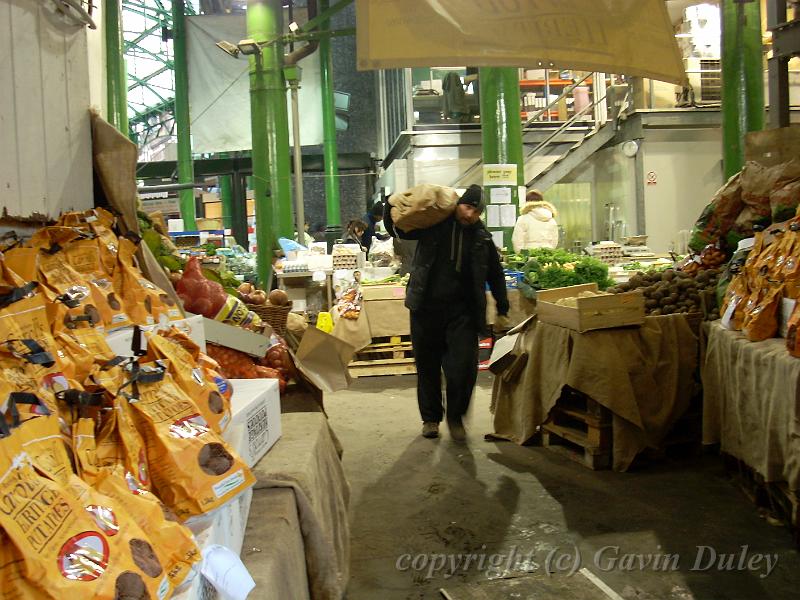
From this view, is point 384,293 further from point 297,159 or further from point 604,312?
point 297,159

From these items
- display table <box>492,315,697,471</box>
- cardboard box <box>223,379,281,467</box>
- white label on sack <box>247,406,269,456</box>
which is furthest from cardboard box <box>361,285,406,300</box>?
white label on sack <box>247,406,269,456</box>

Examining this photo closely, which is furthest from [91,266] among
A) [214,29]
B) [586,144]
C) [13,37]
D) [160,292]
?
[214,29]

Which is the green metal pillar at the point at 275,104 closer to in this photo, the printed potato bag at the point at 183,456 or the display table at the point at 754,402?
the display table at the point at 754,402

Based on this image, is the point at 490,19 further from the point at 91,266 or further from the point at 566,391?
the point at 566,391

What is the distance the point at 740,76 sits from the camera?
9.30m

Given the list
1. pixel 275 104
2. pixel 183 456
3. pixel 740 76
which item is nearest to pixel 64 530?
pixel 183 456

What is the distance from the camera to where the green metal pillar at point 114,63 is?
16.6 feet

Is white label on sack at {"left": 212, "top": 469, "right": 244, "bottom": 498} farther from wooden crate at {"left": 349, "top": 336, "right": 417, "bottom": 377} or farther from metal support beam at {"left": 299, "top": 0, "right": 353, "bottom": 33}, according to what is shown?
metal support beam at {"left": 299, "top": 0, "right": 353, "bottom": 33}

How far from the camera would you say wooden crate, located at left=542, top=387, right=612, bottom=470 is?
4.65 metres

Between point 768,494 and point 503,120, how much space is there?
25.9 feet

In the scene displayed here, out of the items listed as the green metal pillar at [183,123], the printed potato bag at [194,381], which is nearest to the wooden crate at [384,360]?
the printed potato bag at [194,381]

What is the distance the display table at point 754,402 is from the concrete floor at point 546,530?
32 centimetres


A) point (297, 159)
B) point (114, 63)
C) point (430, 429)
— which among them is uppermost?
point (114, 63)

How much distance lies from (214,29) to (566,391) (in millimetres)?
13973
